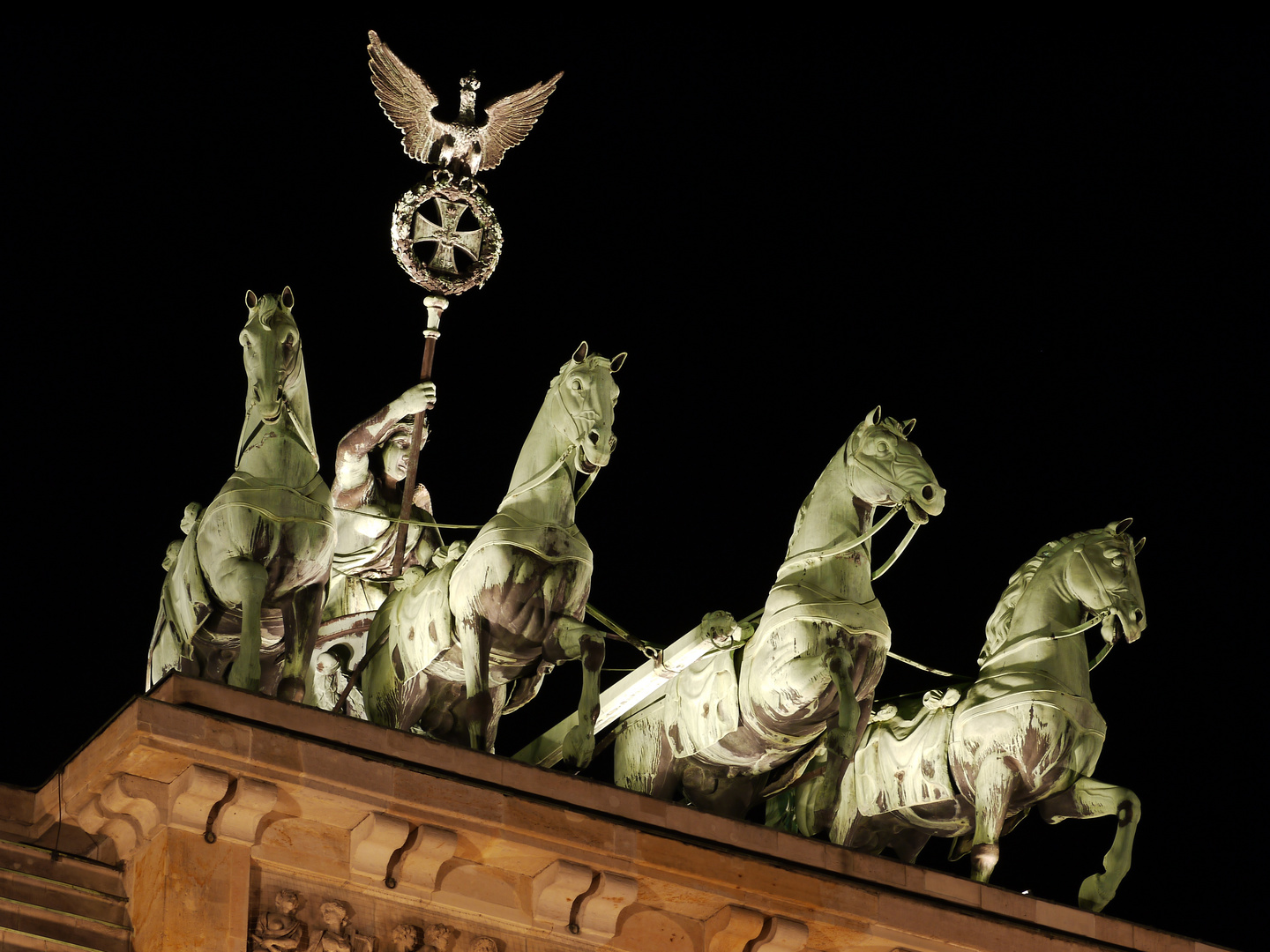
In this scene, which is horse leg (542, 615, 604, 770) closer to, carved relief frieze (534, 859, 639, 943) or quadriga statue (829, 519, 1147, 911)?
carved relief frieze (534, 859, 639, 943)

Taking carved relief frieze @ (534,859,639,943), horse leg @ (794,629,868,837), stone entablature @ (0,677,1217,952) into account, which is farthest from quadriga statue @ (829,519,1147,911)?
carved relief frieze @ (534,859,639,943)

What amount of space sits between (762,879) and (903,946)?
35.8 inches

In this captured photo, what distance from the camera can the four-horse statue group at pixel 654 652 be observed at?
14.7m

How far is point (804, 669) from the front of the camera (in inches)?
600

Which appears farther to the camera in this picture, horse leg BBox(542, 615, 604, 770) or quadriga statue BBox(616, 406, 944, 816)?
quadriga statue BBox(616, 406, 944, 816)

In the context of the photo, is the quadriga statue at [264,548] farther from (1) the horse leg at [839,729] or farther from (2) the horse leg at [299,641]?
(1) the horse leg at [839,729]

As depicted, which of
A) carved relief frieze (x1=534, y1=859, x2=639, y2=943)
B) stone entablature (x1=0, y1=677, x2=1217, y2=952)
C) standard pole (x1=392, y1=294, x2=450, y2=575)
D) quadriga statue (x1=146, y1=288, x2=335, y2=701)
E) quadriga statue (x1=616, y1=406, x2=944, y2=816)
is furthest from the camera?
standard pole (x1=392, y1=294, x2=450, y2=575)

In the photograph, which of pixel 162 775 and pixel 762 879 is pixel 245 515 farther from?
pixel 762 879

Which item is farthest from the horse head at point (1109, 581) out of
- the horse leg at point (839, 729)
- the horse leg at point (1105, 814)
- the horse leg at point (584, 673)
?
the horse leg at point (584, 673)

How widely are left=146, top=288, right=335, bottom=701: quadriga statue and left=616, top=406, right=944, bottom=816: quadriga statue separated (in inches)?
84.5

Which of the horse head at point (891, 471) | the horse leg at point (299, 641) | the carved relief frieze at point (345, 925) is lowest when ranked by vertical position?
the carved relief frieze at point (345, 925)

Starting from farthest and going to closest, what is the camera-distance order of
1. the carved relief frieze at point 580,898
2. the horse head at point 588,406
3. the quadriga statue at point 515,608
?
the horse head at point 588,406 < the quadriga statue at point 515,608 < the carved relief frieze at point 580,898

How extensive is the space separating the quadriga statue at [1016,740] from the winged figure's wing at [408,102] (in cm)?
395

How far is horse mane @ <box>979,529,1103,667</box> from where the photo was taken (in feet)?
53.5
